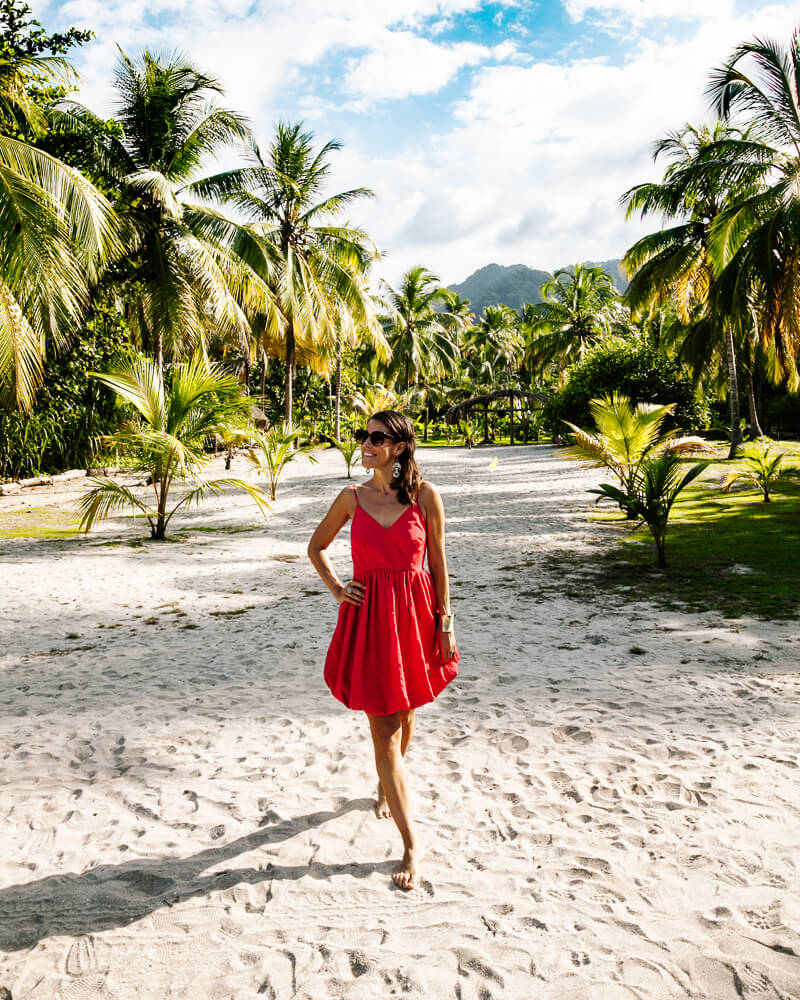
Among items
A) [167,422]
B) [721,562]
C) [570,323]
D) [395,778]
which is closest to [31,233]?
[167,422]

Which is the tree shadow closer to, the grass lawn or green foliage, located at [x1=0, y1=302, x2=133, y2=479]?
the grass lawn

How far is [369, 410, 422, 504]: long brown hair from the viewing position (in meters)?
2.56

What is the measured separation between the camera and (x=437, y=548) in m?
2.61

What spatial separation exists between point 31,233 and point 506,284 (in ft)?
498

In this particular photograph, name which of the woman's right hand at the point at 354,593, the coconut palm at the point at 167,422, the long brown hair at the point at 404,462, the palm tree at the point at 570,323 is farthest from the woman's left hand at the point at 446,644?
the palm tree at the point at 570,323

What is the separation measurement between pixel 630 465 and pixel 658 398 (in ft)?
52.6

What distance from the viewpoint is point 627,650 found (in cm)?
502

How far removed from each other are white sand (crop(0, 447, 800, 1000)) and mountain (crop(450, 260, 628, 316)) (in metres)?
129

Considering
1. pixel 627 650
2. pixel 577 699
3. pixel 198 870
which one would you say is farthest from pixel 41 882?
pixel 627 650

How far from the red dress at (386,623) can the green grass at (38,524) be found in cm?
Result: 863

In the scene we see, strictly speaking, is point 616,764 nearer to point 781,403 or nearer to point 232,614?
point 232,614

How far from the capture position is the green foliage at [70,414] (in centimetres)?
1382

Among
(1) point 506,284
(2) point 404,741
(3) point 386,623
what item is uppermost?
(1) point 506,284

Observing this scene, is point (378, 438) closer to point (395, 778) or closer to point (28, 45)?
point (395, 778)
